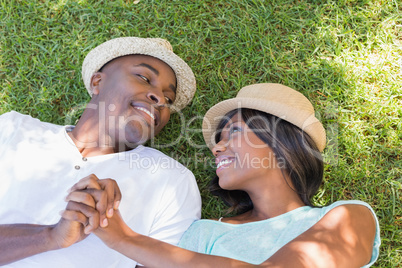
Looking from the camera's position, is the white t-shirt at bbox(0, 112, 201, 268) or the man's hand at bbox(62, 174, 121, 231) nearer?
the man's hand at bbox(62, 174, 121, 231)

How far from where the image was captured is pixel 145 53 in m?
3.94

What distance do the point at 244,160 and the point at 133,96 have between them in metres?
1.28

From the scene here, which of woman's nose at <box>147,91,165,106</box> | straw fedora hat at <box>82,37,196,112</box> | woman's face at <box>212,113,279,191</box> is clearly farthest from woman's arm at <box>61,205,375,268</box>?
straw fedora hat at <box>82,37,196,112</box>

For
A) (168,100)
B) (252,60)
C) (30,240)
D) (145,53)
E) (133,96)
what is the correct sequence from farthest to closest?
(252,60) → (168,100) → (145,53) → (133,96) → (30,240)

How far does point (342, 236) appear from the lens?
2.89 meters

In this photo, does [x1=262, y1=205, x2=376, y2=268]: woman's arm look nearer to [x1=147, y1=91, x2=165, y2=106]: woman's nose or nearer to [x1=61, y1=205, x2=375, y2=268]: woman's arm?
[x1=61, y1=205, x2=375, y2=268]: woman's arm

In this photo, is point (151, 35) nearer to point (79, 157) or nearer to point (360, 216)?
point (79, 157)

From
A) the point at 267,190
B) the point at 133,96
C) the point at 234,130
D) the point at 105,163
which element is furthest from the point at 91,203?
the point at 267,190

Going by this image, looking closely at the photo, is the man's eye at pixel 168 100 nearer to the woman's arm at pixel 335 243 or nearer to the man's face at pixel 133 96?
the man's face at pixel 133 96

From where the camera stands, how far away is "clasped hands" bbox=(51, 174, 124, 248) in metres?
2.79

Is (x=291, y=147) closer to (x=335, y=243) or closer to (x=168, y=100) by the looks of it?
(x=335, y=243)

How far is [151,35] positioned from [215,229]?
8.15 ft

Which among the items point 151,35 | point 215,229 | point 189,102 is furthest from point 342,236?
point 151,35

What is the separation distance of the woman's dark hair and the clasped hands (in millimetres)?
1438
